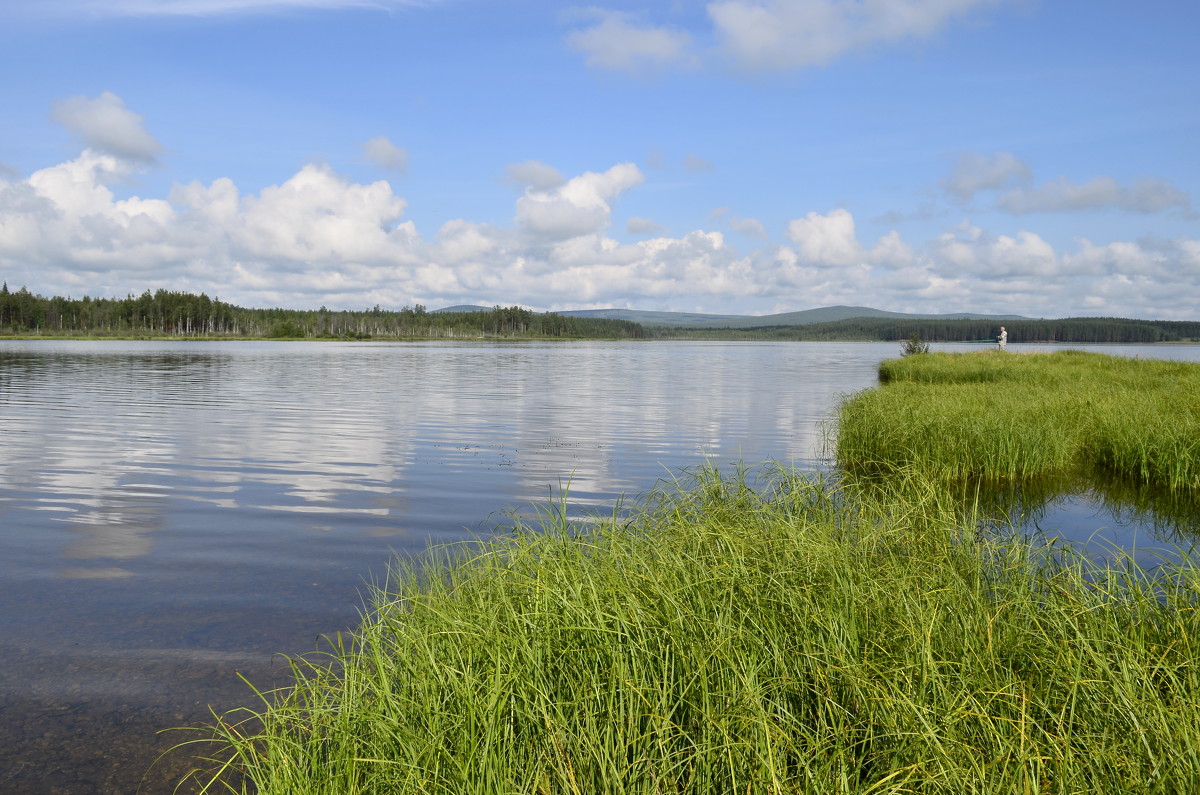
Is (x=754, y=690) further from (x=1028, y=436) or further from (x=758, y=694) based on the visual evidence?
(x=1028, y=436)

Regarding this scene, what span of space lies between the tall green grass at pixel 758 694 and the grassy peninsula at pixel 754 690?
20 mm

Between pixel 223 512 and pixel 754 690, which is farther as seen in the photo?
pixel 223 512

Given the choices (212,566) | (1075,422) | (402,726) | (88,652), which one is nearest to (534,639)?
(402,726)

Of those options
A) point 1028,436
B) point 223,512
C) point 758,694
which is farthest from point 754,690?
point 1028,436

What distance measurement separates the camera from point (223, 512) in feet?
42.3

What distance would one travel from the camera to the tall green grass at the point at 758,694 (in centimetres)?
381

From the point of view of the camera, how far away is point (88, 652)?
24.1 feet

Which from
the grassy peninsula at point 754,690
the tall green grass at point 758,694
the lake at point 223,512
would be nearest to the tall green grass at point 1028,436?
the lake at point 223,512

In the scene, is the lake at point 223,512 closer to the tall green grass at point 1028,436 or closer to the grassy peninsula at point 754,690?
the grassy peninsula at point 754,690

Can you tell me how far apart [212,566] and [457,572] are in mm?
4140

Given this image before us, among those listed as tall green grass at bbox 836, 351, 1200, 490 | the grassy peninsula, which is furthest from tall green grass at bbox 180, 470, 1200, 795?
tall green grass at bbox 836, 351, 1200, 490

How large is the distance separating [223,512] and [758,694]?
1104 centimetres

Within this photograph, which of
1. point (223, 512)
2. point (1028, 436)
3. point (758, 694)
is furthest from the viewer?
point (1028, 436)

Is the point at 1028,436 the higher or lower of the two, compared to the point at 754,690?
higher
